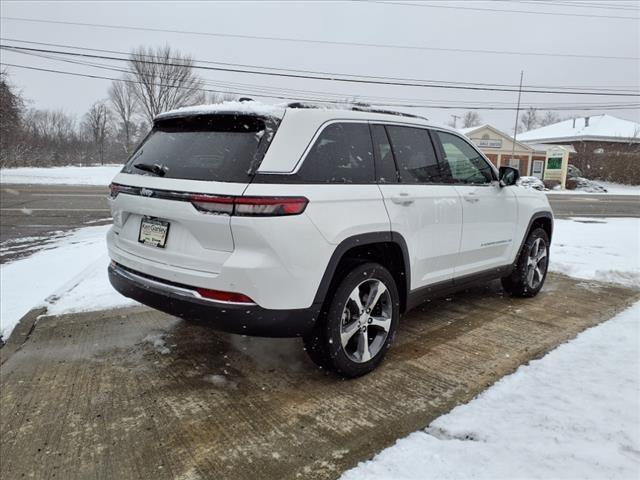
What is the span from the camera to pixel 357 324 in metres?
3.23

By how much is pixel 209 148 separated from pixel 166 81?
50470 millimetres

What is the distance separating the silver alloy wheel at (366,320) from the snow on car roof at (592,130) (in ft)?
168

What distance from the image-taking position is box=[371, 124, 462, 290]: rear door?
341cm

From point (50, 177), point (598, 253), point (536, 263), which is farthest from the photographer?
point (50, 177)

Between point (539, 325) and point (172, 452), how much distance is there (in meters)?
3.37

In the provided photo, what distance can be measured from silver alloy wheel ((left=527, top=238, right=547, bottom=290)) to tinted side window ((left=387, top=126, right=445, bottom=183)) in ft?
6.23

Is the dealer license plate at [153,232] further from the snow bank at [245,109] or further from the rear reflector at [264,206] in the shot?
the snow bank at [245,109]

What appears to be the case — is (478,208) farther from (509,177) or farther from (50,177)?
(50,177)

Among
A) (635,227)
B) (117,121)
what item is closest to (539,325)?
(635,227)

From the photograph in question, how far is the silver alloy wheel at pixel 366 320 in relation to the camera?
3191 mm

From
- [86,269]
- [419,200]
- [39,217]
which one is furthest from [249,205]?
[39,217]

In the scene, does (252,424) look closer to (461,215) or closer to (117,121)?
(461,215)

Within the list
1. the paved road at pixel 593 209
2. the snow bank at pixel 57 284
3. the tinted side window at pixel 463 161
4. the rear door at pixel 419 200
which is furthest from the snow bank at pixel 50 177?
the rear door at pixel 419 200

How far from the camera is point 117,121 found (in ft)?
194
